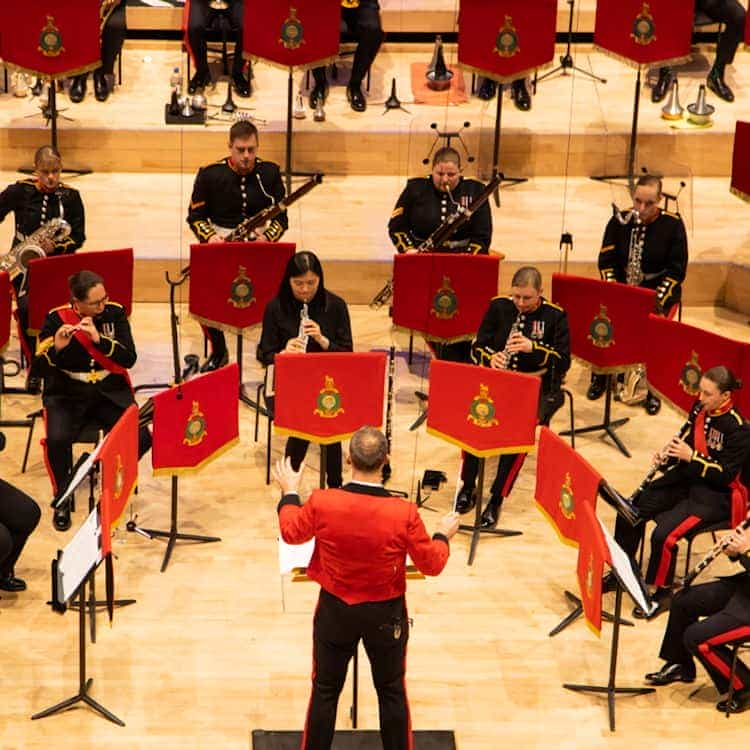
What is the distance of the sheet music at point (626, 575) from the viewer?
5.44 metres

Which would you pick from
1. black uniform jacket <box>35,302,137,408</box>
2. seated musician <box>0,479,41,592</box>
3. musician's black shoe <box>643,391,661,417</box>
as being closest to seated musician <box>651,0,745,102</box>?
musician's black shoe <box>643,391,661,417</box>

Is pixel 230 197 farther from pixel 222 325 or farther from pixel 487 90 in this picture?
pixel 487 90

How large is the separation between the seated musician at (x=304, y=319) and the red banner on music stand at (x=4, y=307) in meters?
1.26

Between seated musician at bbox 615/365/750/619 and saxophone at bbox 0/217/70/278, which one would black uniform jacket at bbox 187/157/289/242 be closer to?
saxophone at bbox 0/217/70/278

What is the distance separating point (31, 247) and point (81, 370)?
1325 mm

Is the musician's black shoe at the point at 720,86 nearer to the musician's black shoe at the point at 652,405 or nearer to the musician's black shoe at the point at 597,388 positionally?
the musician's black shoe at the point at 597,388

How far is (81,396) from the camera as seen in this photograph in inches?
280

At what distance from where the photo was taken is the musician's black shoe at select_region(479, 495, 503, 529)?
718cm

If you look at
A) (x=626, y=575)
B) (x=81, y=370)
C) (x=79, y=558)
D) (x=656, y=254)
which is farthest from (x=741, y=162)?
(x=79, y=558)

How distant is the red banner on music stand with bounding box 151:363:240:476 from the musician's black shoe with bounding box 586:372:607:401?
2498mm

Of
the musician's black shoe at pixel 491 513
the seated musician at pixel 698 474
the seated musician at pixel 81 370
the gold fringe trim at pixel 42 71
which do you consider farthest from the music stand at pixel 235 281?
the seated musician at pixel 698 474

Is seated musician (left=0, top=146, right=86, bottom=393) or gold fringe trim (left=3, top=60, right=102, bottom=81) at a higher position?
gold fringe trim (left=3, top=60, right=102, bottom=81)

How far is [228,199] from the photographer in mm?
8422

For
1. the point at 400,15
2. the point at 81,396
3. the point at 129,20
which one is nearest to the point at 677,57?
the point at 400,15
